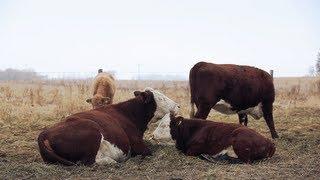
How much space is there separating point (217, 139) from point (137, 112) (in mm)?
1642

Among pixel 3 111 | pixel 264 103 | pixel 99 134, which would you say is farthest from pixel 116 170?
pixel 3 111

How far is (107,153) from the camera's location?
738cm

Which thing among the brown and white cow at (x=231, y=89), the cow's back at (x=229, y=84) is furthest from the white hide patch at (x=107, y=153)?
the cow's back at (x=229, y=84)

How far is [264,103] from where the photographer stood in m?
11.1

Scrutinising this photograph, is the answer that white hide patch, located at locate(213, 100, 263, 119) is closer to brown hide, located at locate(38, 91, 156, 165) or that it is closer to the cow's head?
brown hide, located at locate(38, 91, 156, 165)

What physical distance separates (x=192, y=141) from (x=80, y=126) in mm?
2109

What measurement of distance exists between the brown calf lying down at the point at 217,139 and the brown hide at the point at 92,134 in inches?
26.9

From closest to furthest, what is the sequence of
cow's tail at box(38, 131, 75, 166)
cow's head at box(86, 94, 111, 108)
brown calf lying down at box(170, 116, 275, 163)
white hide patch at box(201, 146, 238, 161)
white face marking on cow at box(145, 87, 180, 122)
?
cow's tail at box(38, 131, 75, 166) < brown calf lying down at box(170, 116, 275, 163) < white hide patch at box(201, 146, 238, 161) < white face marking on cow at box(145, 87, 180, 122) < cow's head at box(86, 94, 111, 108)

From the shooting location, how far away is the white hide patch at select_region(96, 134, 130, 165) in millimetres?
7215

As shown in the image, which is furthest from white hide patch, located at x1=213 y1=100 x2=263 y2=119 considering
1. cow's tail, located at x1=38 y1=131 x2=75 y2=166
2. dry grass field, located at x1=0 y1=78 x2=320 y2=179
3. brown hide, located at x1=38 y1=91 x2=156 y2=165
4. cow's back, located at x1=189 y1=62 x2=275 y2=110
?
cow's tail, located at x1=38 y1=131 x2=75 y2=166

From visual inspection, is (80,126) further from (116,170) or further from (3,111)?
(3,111)

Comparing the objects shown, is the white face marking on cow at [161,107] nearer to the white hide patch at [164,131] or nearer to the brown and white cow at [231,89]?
the white hide patch at [164,131]

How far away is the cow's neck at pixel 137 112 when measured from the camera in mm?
8766

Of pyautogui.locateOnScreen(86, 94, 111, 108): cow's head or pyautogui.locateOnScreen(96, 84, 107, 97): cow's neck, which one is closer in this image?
pyautogui.locateOnScreen(86, 94, 111, 108): cow's head
